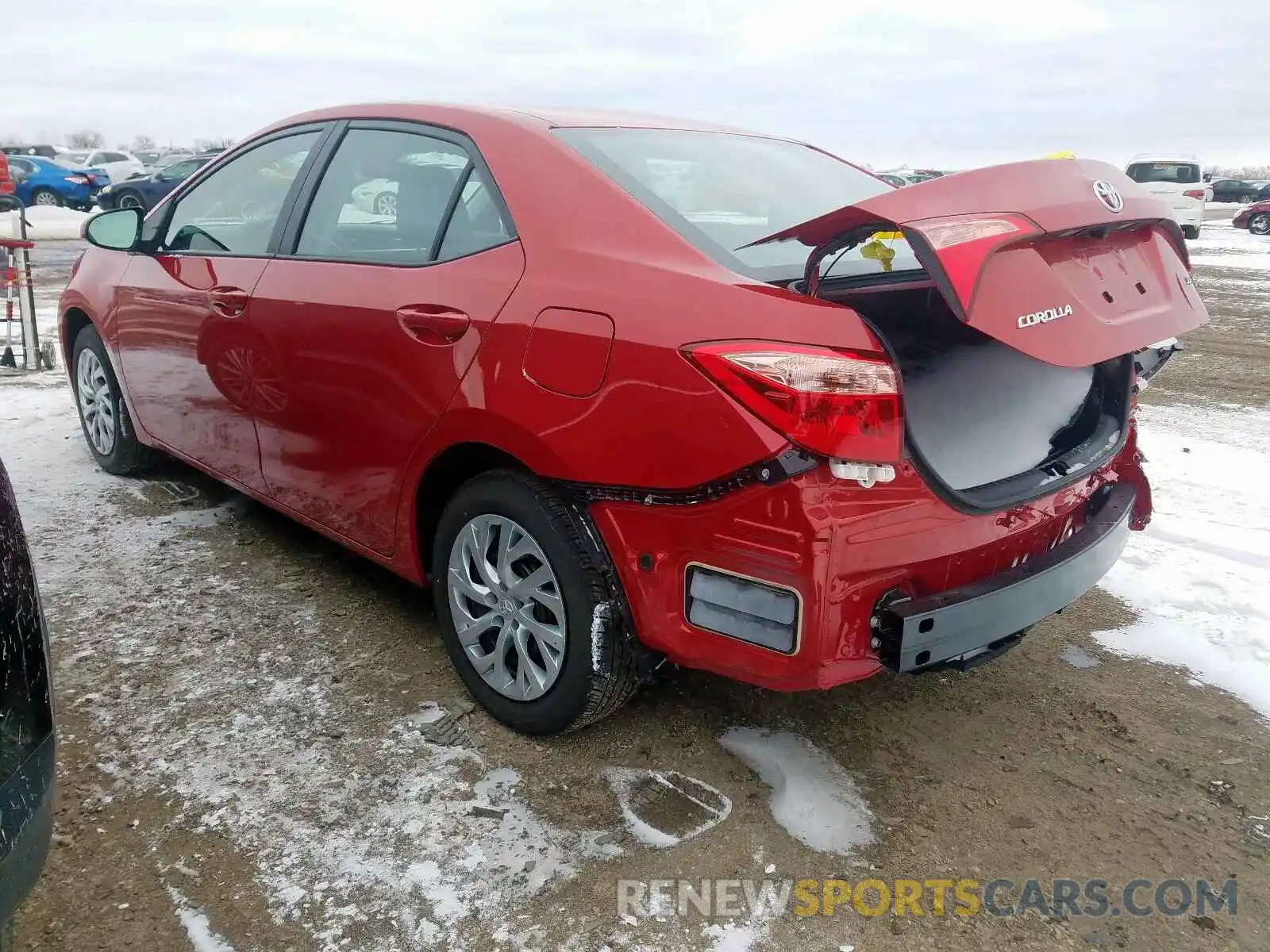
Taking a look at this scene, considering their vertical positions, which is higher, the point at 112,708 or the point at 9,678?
the point at 9,678

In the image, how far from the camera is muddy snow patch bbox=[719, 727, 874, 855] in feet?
7.25

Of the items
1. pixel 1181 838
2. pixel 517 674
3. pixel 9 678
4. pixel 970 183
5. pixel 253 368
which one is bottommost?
pixel 1181 838

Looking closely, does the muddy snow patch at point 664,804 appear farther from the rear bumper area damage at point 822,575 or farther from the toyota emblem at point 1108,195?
the toyota emblem at point 1108,195

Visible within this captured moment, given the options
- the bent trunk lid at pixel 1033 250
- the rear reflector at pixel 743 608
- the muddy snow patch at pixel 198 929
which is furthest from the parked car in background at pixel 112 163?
the bent trunk lid at pixel 1033 250

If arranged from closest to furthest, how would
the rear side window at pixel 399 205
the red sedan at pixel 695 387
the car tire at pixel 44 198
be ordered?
the red sedan at pixel 695 387 → the rear side window at pixel 399 205 → the car tire at pixel 44 198

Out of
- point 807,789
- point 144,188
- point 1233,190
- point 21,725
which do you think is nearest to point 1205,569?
point 807,789

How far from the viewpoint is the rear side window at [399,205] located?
2518mm

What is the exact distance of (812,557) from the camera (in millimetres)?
1852

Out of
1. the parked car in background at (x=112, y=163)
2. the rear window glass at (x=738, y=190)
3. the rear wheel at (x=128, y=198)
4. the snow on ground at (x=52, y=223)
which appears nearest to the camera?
the rear window glass at (x=738, y=190)

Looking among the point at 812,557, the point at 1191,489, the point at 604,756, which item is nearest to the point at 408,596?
the point at 604,756

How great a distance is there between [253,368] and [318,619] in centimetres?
88

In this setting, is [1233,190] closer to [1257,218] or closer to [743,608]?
[1257,218]

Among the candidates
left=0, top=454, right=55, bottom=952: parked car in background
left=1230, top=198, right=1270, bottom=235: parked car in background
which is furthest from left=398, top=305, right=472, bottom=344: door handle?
left=1230, top=198, right=1270, bottom=235: parked car in background

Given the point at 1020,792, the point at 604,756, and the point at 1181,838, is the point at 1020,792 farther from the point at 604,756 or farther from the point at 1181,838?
the point at 604,756
